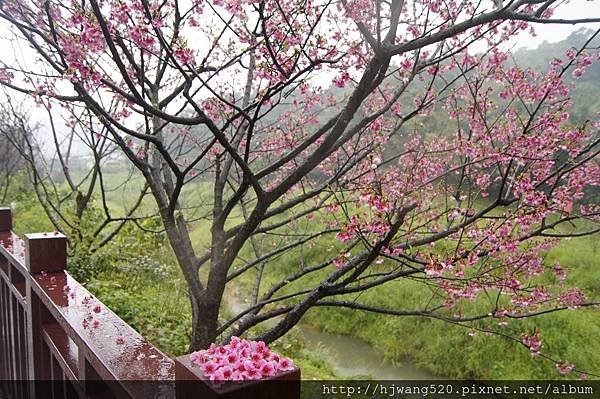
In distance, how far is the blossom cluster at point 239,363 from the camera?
26.0 inches

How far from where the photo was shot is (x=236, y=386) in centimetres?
64

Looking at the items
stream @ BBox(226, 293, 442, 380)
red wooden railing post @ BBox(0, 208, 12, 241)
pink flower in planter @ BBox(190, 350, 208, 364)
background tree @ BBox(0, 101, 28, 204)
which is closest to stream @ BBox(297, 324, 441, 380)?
stream @ BBox(226, 293, 442, 380)

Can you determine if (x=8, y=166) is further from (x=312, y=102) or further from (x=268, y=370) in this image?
(x=268, y=370)

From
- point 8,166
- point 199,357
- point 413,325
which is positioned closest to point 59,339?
point 199,357

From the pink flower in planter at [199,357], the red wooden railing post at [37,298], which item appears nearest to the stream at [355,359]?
the red wooden railing post at [37,298]

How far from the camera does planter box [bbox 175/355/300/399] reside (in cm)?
64

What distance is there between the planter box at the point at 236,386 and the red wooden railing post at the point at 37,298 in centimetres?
129

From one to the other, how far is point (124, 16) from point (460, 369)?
6740mm

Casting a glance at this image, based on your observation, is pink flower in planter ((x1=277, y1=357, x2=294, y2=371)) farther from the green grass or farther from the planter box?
the green grass

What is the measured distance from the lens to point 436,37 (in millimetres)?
1951

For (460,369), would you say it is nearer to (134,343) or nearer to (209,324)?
(209,324)

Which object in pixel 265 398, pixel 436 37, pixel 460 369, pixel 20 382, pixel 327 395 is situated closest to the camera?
pixel 265 398

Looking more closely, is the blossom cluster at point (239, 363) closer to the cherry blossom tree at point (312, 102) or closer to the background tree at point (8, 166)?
the cherry blossom tree at point (312, 102)

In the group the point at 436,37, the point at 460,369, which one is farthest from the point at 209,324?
the point at 460,369
